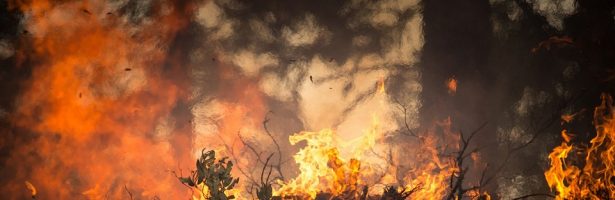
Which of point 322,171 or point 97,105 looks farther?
point 97,105

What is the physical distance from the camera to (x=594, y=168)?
9469mm

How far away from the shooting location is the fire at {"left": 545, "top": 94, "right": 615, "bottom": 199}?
25.7 ft

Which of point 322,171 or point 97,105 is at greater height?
point 97,105

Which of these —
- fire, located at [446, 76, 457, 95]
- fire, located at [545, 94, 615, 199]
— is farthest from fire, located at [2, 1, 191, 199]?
fire, located at [545, 94, 615, 199]

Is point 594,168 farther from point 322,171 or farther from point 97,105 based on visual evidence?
point 97,105

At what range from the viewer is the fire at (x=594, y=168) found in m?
7.83

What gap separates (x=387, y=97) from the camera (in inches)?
452

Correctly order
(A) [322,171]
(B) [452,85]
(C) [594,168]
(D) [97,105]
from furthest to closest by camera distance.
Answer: (B) [452,85] < (D) [97,105] < (C) [594,168] < (A) [322,171]

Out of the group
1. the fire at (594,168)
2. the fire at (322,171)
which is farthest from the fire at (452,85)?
the fire at (322,171)

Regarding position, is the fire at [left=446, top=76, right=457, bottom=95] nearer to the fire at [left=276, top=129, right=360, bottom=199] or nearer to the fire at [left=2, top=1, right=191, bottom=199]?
the fire at [left=276, top=129, right=360, bottom=199]

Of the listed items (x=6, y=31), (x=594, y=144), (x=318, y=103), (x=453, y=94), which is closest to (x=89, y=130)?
(x=6, y=31)

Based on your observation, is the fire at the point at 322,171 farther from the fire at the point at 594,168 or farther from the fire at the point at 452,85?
the fire at the point at 452,85

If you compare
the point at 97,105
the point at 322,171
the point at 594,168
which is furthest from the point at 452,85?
the point at 97,105

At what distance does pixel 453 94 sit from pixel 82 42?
9.12 meters
